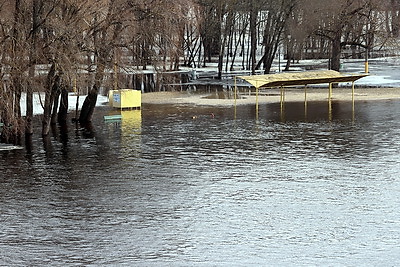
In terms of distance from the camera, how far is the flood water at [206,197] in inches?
570

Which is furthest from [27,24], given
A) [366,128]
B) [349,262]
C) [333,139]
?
[349,262]

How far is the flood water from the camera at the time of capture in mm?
14469

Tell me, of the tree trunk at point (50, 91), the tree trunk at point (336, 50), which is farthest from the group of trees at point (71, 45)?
the tree trunk at point (336, 50)

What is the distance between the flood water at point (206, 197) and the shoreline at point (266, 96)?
1194 centimetres

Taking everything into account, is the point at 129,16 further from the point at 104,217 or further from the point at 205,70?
the point at 205,70

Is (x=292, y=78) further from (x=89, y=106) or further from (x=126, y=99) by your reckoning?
(x=89, y=106)

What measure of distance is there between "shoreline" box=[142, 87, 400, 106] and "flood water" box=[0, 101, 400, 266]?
39.2ft

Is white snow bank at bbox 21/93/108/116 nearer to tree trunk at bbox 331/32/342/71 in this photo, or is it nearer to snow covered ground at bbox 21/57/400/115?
snow covered ground at bbox 21/57/400/115

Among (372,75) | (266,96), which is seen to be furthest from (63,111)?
(372,75)

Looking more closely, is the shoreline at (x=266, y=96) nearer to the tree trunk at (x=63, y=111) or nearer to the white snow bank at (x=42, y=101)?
the white snow bank at (x=42, y=101)

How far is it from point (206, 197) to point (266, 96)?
93.8 feet

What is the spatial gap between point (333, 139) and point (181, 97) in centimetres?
2034

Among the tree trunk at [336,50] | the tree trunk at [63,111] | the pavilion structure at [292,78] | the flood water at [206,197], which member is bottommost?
the flood water at [206,197]

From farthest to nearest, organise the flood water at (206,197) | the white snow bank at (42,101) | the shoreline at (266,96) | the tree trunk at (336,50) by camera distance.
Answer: the tree trunk at (336,50) → the shoreline at (266,96) → the white snow bank at (42,101) → the flood water at (206,197)
